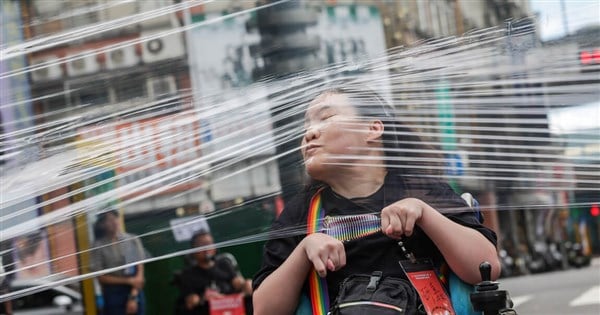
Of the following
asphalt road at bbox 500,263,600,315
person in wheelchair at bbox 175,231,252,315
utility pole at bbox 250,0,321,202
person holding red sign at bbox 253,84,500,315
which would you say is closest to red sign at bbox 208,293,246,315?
person in wheelchair at bbox 175,231,252,315

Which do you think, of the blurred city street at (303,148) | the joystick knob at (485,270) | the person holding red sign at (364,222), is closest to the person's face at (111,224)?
the blurred city street at (303,148)

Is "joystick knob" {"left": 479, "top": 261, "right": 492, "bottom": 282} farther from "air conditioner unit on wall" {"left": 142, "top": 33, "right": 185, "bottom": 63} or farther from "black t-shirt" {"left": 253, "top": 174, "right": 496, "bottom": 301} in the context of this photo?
"air conditioner unit on wall" {"left": 142, "top": 33, "right": 185, "bottom": 63}

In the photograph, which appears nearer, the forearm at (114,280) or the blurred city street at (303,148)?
the blurred city street at (303,148)

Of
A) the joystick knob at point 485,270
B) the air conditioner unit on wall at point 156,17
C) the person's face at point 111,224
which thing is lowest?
the joystick knob at point 485,270

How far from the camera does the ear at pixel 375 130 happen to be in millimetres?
2758

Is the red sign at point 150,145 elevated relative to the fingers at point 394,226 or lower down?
elevated

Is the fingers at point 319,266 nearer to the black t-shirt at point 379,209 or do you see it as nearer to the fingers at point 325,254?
the fingers at point 325,254

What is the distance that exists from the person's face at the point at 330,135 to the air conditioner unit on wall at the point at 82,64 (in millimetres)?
769

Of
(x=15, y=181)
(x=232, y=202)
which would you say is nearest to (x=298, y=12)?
(x=232, y=202)

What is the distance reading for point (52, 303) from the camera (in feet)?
30.3

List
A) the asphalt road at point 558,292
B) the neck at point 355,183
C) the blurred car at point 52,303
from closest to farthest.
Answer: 1. the neck at point 355,183
2. the blurred car at point 52,303
3. the asphalt road at point 558,292

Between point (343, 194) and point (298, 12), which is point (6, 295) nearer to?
point (343, 194)

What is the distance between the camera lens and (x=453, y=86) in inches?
110

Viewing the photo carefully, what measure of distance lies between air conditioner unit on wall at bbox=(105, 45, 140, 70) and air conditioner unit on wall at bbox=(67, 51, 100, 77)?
0.14 ft
